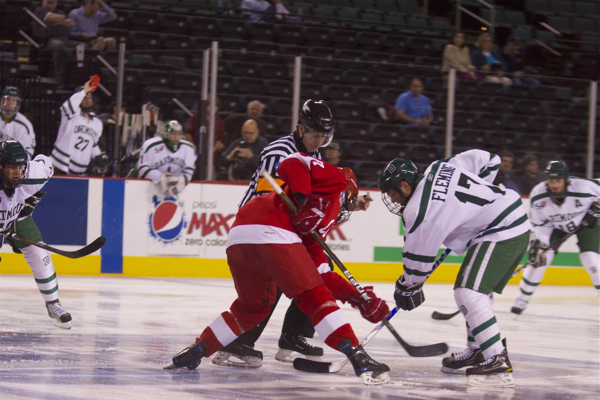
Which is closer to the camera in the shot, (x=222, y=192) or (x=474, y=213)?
(x=474, y=213)

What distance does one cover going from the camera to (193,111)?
24.6 ft

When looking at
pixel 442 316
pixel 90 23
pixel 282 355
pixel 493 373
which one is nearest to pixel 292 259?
pixel 282 355

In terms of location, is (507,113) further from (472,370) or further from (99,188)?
(472,370)

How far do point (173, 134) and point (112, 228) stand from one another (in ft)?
3.41

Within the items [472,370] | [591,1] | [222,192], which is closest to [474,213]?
[472,370]

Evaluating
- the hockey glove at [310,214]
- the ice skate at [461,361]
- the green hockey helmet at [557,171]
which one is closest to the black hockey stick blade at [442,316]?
the green hockey helmet at [557,171]

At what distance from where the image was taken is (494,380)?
3.45 m

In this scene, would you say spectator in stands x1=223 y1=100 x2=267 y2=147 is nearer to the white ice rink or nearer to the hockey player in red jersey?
the white ice rink

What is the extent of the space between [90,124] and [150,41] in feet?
7.33

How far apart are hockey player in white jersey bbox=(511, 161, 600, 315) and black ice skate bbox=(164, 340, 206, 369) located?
3388mm

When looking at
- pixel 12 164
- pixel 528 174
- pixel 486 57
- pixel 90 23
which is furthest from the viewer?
pixel 486 57

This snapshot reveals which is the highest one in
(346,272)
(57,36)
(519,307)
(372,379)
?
(57,36)

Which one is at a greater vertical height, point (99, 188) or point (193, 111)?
point (193, 111)

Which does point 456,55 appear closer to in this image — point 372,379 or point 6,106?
point 6,106
